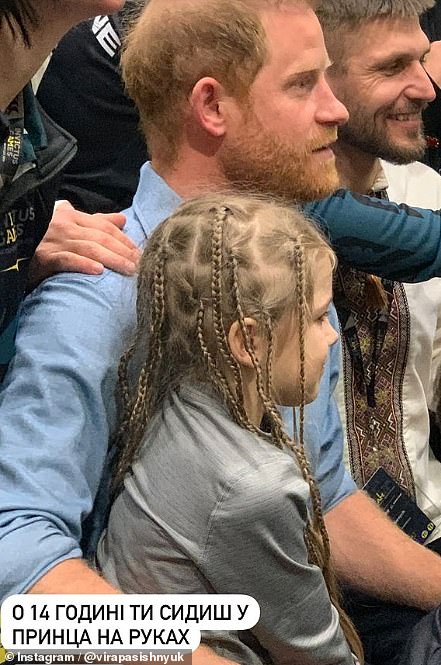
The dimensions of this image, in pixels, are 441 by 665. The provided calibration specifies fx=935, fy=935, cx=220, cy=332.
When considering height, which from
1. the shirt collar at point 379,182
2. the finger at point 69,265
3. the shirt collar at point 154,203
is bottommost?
the shirt collar at point 379,182

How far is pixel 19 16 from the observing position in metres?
1.00

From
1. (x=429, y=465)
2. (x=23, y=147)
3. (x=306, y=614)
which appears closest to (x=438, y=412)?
(x=429, y=465)

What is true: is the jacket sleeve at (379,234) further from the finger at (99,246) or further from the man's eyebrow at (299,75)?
the finger at (99,246)

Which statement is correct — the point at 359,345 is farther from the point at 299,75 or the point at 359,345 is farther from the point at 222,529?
the point at 222,529

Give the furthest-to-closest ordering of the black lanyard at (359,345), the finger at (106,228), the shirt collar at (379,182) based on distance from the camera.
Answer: the shirt collar at (379,182), the black lanyard at (359,345), the finger at (106,228)

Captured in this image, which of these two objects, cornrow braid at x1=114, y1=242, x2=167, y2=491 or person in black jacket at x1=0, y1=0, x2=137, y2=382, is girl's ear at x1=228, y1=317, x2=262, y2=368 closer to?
cornrow braid at x1=114, y1=242, x2=167, y2=491

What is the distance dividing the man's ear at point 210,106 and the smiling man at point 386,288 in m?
0.41

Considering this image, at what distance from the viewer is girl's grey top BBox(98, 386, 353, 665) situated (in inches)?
35.3

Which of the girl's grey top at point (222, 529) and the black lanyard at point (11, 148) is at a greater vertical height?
the black lanyard at point (11, 148)

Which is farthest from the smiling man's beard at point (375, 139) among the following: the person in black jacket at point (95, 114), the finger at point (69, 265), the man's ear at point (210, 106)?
the finger at point (69, 265)

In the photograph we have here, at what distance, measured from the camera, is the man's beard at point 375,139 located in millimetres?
1634

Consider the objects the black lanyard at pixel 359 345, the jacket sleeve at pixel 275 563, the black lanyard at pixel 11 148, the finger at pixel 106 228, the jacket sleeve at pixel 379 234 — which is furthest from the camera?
the black lanyard at pixel 359 345

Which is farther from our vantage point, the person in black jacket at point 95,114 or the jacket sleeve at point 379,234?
the person in black jacket at point 95,114

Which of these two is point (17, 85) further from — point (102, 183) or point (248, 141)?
point (102, 183)
